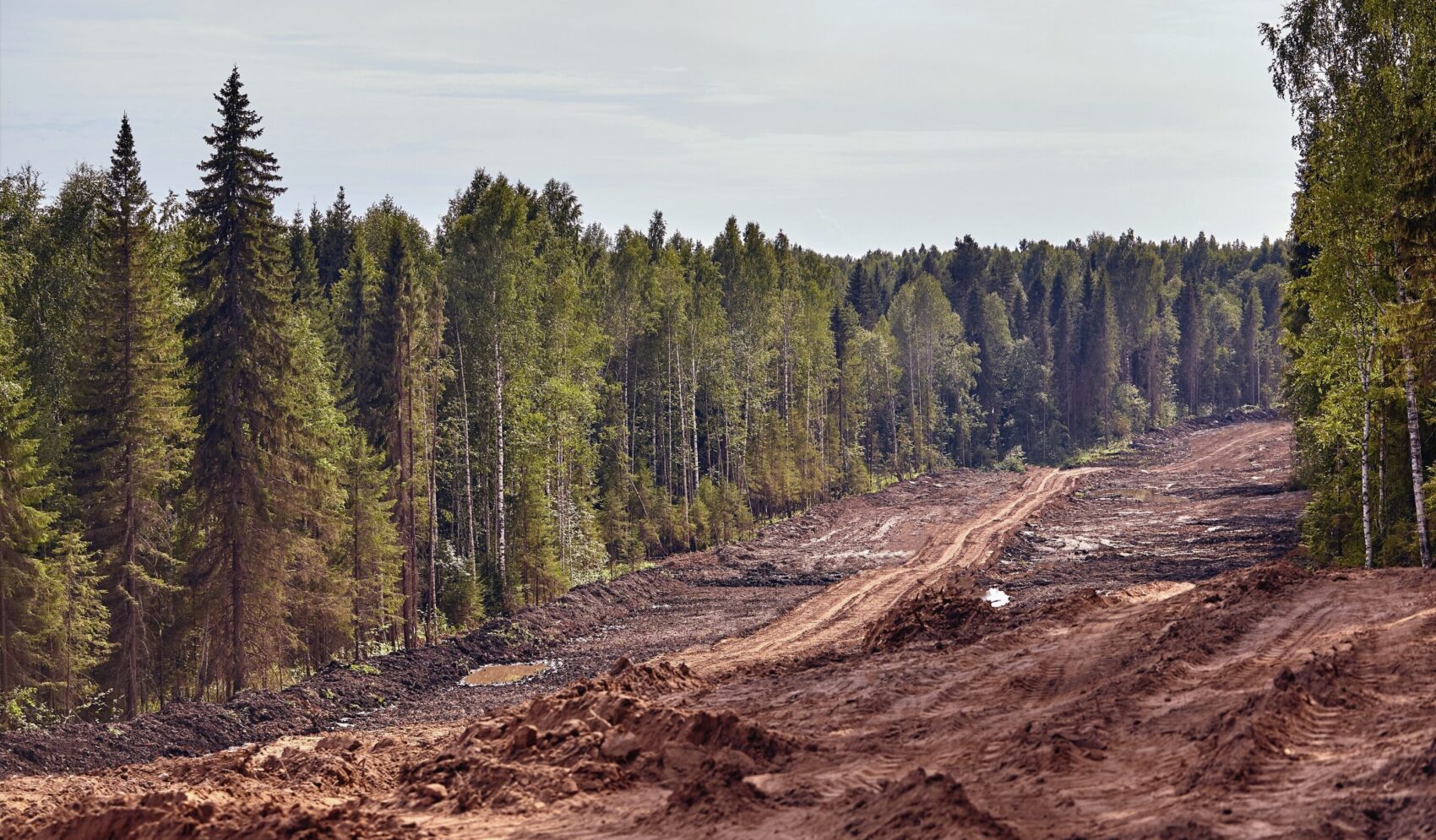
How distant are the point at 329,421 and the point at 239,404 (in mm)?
5590

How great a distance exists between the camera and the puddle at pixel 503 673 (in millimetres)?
29016

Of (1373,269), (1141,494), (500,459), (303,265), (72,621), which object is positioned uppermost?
(303,265)

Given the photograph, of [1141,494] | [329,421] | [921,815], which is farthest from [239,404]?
[1141,494]

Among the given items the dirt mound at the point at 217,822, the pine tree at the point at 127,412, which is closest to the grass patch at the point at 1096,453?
the pine tree at the point at 127,412

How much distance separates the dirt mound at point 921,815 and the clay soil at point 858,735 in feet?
0.11

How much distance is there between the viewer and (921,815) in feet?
37.2

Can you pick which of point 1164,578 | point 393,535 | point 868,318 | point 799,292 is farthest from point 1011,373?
point 393,535

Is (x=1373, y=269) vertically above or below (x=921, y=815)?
above

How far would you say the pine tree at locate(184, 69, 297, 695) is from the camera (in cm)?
2930

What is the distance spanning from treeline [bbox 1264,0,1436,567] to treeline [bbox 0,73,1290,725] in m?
19.4

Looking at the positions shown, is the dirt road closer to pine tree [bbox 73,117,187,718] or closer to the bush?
pine tree [bbox 73,117,187,718]

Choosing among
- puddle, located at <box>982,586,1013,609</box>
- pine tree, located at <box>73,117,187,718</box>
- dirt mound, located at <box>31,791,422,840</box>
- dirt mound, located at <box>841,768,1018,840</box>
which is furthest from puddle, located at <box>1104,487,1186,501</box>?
dirt mound, located at <box>31,791,422,840</box>

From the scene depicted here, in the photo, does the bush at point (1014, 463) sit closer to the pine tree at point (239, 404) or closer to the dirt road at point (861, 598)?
the dirt road at point (861, 598)

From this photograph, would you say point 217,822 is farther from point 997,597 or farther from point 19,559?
point 997,597
